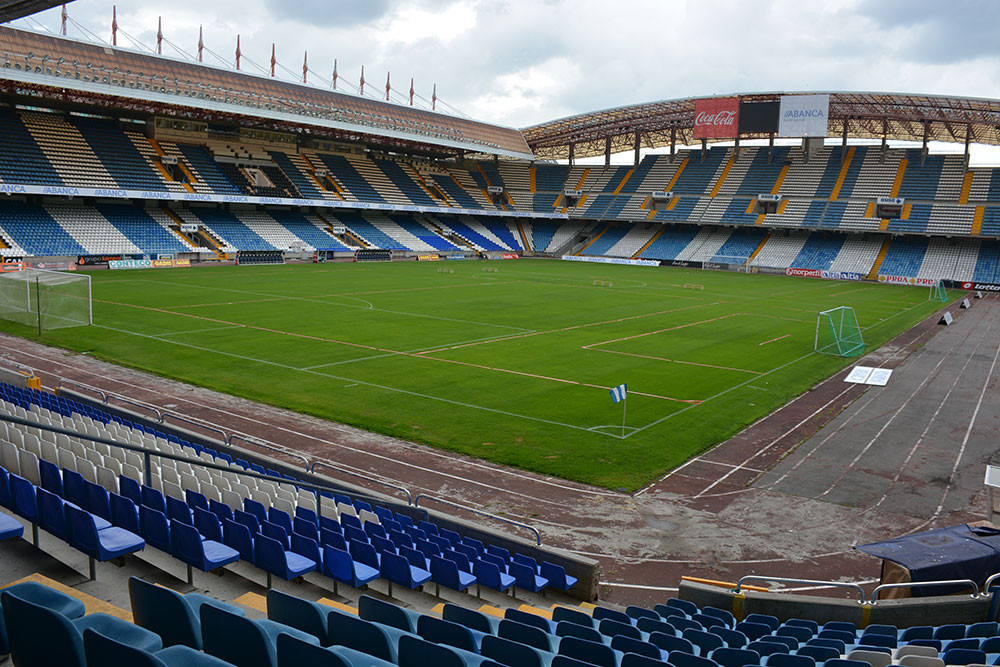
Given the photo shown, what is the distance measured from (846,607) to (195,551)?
8681 millimetres

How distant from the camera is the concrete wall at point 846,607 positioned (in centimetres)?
978

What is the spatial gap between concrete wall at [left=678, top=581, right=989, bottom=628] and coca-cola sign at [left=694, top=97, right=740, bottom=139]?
77.7 metres

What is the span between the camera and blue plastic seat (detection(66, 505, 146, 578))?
24.8ft

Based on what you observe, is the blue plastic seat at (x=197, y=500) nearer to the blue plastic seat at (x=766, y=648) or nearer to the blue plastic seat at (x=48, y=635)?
the blue plastic seat at (x=48, y=635)

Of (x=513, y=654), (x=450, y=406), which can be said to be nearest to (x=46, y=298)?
(x=450, y=406)

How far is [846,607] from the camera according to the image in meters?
10.3

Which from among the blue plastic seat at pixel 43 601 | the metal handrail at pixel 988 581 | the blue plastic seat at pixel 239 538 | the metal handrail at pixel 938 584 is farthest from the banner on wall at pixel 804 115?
the blue plastic seat at pixel 43 601

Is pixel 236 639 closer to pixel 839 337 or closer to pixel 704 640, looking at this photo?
pixel 704 640

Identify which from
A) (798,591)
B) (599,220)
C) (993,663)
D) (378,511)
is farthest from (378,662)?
(599,220)

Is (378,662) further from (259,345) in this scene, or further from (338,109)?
(338,109)

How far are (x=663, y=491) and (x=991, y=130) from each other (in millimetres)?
77005

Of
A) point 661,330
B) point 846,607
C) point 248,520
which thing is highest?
point 661,330

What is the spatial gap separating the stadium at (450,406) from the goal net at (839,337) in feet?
0.88

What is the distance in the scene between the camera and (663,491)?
16.7 metres
